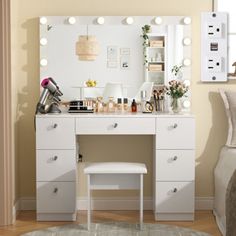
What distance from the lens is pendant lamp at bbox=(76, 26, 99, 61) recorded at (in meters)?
4.83

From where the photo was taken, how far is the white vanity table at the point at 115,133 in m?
4.48

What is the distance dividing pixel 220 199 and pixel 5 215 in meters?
1.63

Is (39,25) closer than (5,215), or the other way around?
(5,215)

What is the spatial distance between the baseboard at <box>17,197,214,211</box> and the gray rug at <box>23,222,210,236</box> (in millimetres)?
491

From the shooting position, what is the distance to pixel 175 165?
4520 mm

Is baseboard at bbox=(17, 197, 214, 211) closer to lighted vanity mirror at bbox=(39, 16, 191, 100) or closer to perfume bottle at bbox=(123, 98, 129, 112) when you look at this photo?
perfume bottle at bbox=(123, 98, 129, 112)

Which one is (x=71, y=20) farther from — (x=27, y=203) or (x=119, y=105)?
(x=27, y=203)

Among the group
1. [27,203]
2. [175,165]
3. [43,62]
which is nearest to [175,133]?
[175,165]

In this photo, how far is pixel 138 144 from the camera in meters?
4.93

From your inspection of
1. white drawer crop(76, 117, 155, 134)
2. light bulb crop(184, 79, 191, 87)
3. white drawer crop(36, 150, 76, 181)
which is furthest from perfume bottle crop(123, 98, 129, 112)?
white drawer crop(36, 150, 76, 181)

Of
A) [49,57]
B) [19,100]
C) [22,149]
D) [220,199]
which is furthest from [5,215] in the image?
[220,199]

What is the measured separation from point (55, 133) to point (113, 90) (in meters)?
0.64

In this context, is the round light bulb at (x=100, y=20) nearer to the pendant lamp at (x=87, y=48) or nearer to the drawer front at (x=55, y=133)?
the pendant lamp at (x=87, y=48)

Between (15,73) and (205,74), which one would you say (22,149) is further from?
(205,74)
